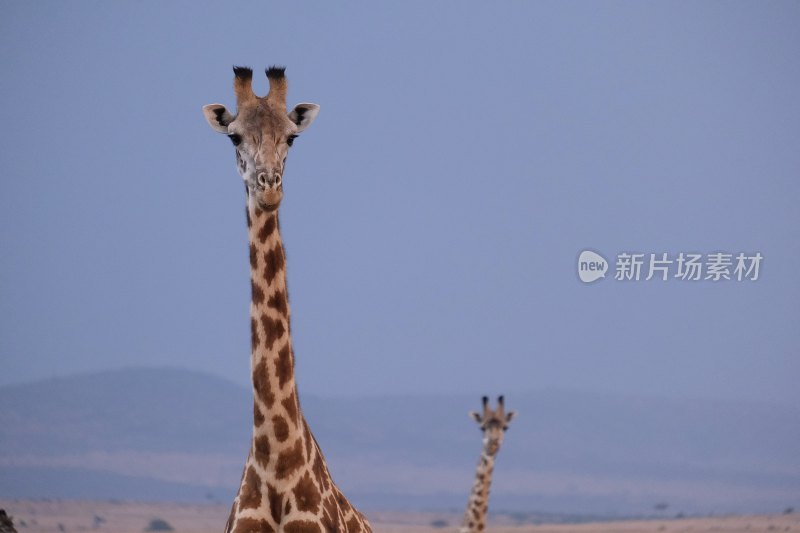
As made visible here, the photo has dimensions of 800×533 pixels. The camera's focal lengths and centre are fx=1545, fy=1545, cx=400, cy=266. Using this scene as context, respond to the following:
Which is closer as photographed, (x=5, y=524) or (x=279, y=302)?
(x=279, y=302)

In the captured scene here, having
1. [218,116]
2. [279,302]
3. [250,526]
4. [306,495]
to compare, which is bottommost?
[250,526]

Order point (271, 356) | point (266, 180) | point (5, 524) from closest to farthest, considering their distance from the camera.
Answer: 1. point (266, 180)
2. point (271, 356)
3. point (5, 524)

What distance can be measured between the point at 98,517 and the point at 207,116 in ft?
164

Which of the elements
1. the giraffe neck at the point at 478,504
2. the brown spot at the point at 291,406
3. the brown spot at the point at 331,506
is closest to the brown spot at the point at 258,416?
the brown spot at the point at 291,406

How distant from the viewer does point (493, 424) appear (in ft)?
62.8

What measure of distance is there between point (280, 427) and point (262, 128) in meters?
1.73

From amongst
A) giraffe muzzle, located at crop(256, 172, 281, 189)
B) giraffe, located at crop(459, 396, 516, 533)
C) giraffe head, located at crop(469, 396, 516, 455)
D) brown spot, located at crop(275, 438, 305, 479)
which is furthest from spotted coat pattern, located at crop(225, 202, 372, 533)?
giraffe head, located at crop(469, 396, 516, 455)

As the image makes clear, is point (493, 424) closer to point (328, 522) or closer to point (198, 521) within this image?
point (328, 522)

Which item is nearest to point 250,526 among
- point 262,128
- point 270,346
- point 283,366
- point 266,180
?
point 283,366

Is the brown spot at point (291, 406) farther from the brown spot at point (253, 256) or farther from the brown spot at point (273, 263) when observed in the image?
the brown spot at point (253, 256)

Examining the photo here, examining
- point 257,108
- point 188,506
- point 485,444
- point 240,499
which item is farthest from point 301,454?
point 188,506

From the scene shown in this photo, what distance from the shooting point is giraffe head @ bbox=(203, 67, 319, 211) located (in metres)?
8.47

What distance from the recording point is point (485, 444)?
1883 cm

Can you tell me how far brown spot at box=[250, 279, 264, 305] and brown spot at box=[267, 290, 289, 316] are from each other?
2.1 inches
